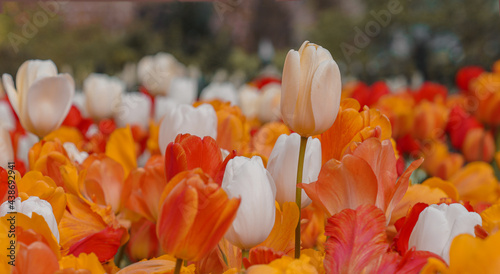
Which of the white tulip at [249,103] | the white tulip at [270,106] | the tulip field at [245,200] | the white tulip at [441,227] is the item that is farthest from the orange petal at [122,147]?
the white tulip at [249,103]

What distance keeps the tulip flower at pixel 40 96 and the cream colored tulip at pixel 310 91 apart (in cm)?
43

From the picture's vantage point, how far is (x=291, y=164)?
2.23ft

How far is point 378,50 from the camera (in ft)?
26.4

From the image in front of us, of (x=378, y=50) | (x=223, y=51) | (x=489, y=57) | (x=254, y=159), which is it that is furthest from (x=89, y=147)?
(x=378, y=50)

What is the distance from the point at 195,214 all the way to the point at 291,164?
19 centimetres

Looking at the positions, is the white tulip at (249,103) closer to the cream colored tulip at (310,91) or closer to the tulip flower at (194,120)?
the tulip flower at (194,120)

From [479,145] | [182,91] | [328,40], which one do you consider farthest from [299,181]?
[328,40]

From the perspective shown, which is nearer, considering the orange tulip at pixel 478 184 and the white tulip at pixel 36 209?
the white tulip at pixel 36 209

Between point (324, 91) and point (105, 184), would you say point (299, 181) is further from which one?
point (105, 184)

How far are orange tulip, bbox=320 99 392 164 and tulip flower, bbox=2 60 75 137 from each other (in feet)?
1.46

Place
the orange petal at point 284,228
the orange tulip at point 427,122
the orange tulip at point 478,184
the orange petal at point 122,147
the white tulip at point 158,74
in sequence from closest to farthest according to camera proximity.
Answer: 1. the orange petal at point 284,228
2. the orange petal at point 122,147
3. the orange tulip at point 478,184
4. the orange tulip at point 427,122
5. the white tulip at point 158,74

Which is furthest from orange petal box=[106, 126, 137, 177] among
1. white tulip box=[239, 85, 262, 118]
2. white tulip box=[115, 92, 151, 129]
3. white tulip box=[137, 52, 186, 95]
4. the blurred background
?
the blurred background

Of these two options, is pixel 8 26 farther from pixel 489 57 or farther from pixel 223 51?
pixel 489 57

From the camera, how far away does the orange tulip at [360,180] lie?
60 cm
